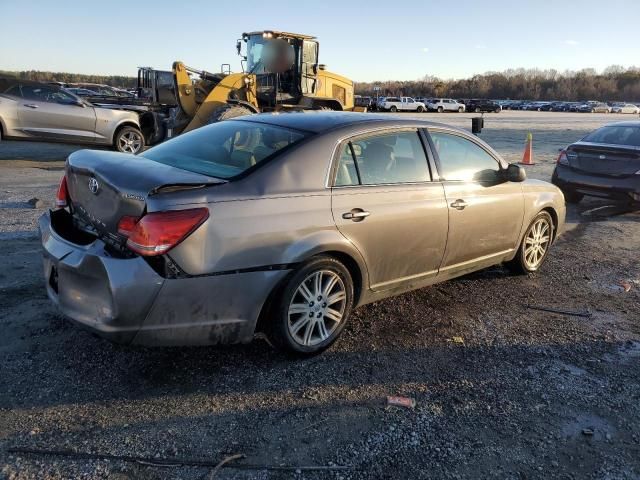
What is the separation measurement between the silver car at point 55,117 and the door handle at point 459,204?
385 inches

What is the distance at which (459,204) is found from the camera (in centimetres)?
459

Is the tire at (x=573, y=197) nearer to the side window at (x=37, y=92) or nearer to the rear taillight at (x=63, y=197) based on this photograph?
the rear taillight at (x=63, y=197)

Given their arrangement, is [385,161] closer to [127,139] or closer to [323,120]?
[323,120]

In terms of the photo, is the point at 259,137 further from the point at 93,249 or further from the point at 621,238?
the point at 621,238

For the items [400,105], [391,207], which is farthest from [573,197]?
[400,105]

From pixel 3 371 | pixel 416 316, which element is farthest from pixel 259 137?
pixel 3 371

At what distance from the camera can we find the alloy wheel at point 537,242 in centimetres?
568

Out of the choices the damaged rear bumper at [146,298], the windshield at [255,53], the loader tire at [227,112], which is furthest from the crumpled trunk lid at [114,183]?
the windshield at [255,53]

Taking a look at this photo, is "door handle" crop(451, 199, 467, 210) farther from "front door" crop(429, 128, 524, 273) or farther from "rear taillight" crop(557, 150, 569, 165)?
"rear taillight" crop(557, 150, 569, 165)

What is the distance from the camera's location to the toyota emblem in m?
3.42

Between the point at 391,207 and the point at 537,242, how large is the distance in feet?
8.20

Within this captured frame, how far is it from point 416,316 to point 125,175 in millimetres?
2608

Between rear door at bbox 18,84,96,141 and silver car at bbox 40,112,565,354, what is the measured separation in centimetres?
988

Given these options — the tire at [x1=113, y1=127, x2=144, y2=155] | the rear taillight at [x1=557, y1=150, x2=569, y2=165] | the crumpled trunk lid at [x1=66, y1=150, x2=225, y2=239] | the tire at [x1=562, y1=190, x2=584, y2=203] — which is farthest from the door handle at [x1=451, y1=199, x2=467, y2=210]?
the tire at [x1=113, y1=127, x2=144, y2=155]
